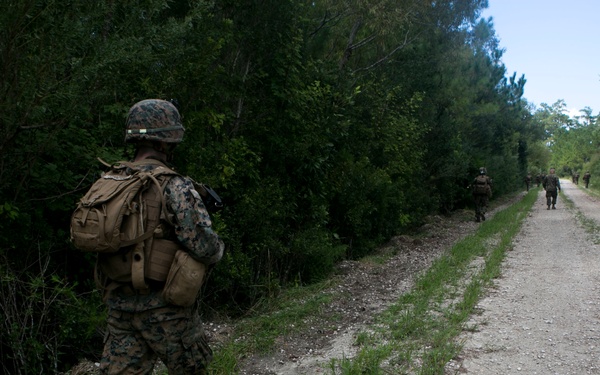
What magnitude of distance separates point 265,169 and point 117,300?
5.70 m

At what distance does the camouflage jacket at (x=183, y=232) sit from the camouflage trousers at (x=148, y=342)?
0.06m

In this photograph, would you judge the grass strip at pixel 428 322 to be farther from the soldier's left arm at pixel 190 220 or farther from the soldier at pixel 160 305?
the soldier's left arm at pixel 190 220

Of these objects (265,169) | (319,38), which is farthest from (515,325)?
(319,38)

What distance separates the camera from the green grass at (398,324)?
15.9ft

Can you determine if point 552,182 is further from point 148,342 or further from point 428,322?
point 148,342

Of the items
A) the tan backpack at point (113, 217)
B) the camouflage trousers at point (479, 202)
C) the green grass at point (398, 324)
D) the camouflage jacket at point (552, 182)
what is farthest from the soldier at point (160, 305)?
the camouflage jacket at point (552, 182)

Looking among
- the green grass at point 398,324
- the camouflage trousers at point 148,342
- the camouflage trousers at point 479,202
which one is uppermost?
the camouflage trousers at point 148,342

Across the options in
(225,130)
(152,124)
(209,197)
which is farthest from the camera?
(225,130)

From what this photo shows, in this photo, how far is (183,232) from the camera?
2859mm

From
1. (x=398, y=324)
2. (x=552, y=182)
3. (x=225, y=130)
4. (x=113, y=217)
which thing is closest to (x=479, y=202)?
(x=552, y=182)

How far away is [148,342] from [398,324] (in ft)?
12.6

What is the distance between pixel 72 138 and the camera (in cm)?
498

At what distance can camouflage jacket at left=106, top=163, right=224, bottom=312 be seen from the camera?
2.87m

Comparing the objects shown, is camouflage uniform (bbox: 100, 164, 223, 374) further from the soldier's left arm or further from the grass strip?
the grass strip
